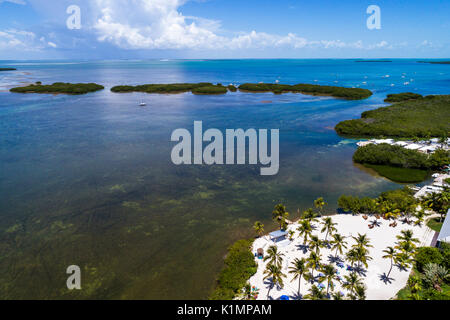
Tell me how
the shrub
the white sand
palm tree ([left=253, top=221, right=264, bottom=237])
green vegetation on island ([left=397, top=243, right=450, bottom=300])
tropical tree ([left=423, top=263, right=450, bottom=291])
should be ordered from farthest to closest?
palm tree ([left=253, top=221, right=264, bottom=237]), the shrub, the white sand, tropical tree ([left=423, top=263, right=450, bottom=291]), green vegetation on island ([left=397, top=243, right=450, bottom=300])

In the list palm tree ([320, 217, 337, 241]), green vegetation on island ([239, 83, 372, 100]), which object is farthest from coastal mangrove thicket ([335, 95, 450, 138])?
palm tree ([320, 217, 337, 241])

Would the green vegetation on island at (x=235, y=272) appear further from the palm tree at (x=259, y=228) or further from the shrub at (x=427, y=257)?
the shrub at (x=427, y=257)

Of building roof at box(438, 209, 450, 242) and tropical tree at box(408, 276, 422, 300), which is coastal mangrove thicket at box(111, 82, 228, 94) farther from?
tropical tree at box(408, 276, 422, 300)

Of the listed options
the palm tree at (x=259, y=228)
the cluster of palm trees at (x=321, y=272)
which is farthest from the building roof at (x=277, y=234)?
the cluster of palm trees at (x=321, y=272)

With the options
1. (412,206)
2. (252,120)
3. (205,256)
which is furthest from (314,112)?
(205,256)
